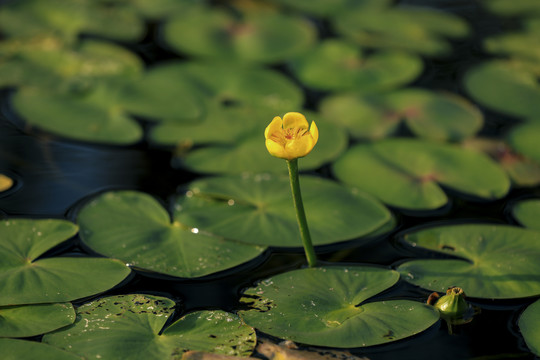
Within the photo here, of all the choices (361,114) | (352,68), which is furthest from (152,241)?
(352,68)

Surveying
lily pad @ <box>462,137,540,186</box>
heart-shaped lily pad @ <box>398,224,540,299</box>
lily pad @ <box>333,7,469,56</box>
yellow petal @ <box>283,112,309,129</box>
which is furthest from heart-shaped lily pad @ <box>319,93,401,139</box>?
yellow petal @ <box>283,112,309,129</box>

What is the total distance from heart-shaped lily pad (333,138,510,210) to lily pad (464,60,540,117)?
18.2 inches

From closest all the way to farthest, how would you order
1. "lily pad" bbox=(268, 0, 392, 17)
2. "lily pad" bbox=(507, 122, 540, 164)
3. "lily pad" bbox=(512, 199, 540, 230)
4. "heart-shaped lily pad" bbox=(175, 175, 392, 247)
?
"heart-shaped lily pad" bbox=(175, 175, 392, 247), "lily pad" bbox=(512, 199, 540, 230), "lily pad" bbox=(507, 122, 540, 164), "lily pad" bbox=(268, 0, 392, 17)

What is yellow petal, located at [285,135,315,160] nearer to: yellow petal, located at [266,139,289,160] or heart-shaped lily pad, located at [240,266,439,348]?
yellow petal, located at [266,139,289,160]

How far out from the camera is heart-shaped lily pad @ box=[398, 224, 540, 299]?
1.71 metres

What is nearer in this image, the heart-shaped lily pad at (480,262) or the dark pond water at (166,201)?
the dark pond water at (166,201)

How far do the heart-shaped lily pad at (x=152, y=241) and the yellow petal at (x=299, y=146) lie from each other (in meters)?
0.46

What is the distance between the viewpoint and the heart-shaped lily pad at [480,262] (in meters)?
1.71

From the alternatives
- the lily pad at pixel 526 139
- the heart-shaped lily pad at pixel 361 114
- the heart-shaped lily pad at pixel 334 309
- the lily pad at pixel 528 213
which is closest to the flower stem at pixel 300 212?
the heart-shaped lily pad at pixel 334 309

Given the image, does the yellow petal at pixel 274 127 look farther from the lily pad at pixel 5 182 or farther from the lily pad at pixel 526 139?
the lily pad at pixel 526 139

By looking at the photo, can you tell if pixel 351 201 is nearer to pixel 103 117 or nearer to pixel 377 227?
pixel 377 227

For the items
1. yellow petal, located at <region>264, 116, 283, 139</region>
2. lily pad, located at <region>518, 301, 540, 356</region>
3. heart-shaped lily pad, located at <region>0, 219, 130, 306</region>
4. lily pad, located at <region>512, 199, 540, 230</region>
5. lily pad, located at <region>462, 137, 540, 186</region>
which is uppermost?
yellow petal, located at <region>264, 116, 283, 139</region>

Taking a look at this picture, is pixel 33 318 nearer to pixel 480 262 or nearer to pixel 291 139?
pixel 291 139

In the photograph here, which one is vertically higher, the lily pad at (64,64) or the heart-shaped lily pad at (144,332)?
the lily pad at (64,64)
